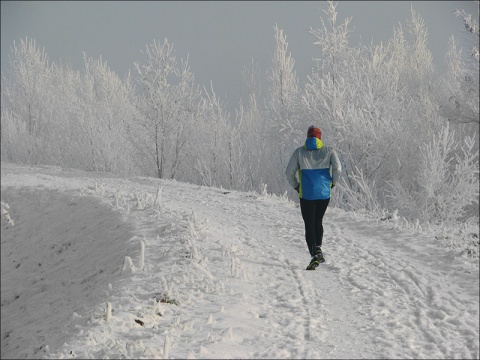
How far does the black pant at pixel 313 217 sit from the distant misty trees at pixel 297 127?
15.8ft

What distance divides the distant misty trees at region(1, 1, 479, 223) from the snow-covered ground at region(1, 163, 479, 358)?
3.98 m

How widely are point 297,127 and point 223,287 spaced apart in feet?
49.5

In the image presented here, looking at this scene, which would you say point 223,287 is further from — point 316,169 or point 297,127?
point 297,127

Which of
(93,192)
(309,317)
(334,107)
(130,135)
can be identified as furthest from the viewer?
(130,135)

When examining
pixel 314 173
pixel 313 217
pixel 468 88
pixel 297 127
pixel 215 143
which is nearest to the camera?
pixel 314 173

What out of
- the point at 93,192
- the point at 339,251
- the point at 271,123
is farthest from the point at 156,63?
the point at 339,251

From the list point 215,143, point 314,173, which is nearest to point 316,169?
point 314,173

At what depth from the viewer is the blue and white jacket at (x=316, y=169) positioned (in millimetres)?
7387

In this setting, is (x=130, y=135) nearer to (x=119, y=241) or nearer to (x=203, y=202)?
(x=203, y=202)

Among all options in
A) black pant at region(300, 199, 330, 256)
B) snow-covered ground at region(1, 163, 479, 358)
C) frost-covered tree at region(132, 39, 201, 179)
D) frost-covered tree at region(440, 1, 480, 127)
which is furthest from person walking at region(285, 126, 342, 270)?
frost-covered tree at region(132, 39, 201, 179)

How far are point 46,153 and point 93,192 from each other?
66.2 ft

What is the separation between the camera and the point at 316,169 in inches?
291

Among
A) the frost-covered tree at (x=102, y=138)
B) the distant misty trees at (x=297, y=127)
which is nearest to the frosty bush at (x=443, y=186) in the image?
the distant misty trees at (x=297, y=127)

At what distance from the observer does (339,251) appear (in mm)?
8547
